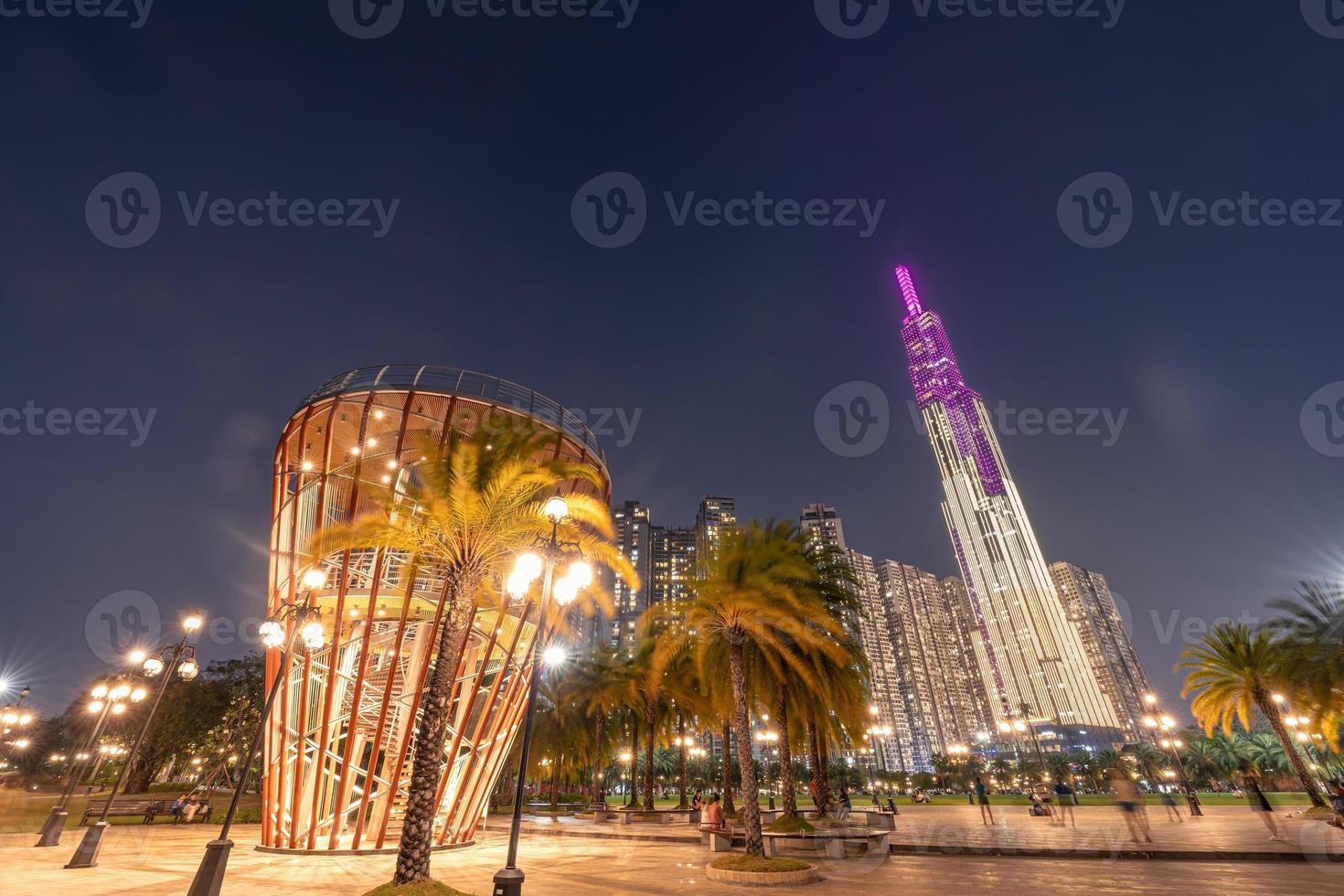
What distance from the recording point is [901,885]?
11.8 metres

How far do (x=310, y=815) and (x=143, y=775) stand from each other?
48.0 meters

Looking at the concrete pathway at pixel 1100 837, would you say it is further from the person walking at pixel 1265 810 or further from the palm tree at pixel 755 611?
the palm tree at pixel 755 611

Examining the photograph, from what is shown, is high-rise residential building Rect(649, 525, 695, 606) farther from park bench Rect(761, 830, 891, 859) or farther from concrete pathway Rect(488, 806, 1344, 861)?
park bench Rect(761, 830, 891, 859)

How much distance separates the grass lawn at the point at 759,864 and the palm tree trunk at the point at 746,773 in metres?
0.45

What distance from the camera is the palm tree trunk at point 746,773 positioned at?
1420 cm

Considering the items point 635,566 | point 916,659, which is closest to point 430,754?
point 635,566

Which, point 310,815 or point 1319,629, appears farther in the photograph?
point 1319,629

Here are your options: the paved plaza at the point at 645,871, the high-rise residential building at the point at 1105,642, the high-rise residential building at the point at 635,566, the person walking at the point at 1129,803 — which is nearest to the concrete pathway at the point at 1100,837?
the paved plaza at the point at 645,871

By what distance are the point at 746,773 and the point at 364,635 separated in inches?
417

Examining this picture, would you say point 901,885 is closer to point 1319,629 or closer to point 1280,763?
point 1319,629

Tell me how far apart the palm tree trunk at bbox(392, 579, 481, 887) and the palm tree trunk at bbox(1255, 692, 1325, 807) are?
1248 inches

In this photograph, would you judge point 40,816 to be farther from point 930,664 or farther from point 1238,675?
point 930,664

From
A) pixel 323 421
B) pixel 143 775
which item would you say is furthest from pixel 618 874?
pixel 143 775

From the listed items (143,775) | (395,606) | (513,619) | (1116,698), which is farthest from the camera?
(1116,698)
